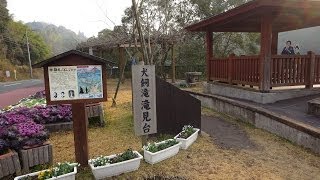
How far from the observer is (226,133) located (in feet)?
23.2

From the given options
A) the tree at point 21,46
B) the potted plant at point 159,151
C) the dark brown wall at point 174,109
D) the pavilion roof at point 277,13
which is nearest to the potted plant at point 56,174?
the potted plant at point 159,151

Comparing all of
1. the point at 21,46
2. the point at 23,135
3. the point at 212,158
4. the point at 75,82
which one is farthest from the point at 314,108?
the point at 21,46

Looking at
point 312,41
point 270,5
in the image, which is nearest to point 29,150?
point 270,5

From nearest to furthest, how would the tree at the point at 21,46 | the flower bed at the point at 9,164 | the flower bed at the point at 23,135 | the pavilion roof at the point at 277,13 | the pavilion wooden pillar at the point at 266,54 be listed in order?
the flower bed at the point at 9,164 → the flower bed at the point at 23,135 → the pavilion roof at the point at 277,13 → the pavilion wooden pillar at the point at 266,54 → the tree at the point at 21,46

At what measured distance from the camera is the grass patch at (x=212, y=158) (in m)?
4.57

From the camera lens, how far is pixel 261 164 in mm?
5016

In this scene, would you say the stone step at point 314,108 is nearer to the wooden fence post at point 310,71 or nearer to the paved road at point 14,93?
the wooden fence post at point 310,71

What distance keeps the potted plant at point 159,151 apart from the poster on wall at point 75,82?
1.30m

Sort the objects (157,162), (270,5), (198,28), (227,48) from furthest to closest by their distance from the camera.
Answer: (227,48) → (198,28) → (270,5) → (157,162)

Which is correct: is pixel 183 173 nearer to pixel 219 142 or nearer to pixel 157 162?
pixel 157 162

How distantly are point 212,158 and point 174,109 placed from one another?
1556 millimetres

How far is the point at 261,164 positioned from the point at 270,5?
421 cm

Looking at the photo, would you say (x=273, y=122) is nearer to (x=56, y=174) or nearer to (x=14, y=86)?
(x=56, y=174)

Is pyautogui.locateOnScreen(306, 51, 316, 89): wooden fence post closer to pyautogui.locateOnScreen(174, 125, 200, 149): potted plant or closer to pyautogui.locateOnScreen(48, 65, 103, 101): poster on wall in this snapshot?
pyautogui.locateOnScreen(174, 125, 200, 149): potted plant
